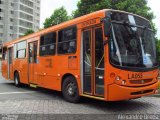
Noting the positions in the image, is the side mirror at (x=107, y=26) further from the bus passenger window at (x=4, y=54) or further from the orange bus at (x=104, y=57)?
the bus passenger window at (x=4, y=54)

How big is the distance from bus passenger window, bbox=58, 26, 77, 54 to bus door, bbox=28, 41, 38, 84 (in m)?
2.84

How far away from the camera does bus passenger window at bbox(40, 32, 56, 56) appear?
42.7 feet

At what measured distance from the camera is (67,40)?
39.1 feet

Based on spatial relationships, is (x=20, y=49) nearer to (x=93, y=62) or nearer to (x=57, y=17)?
(x=93, y=62)

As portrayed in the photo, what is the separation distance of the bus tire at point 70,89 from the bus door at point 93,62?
23.3 inches

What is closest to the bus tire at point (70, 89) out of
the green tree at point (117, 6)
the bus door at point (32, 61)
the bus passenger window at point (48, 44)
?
the bus passenger window at point (48, 44)

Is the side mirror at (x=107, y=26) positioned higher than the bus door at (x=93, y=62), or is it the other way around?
the side mirror at (x=107, y=26)

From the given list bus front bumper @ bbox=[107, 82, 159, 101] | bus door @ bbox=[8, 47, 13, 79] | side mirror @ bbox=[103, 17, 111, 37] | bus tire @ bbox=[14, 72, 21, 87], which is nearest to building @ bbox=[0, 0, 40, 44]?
bus door @ bbox=[8, 47, 13, 79]

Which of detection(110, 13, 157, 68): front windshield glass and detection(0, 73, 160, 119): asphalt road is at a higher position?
detection(110, 13, 157, 68): front windshield glass

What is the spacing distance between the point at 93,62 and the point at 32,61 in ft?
18.8

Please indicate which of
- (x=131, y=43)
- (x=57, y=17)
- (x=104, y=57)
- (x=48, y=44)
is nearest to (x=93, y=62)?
(x=104, y=57)

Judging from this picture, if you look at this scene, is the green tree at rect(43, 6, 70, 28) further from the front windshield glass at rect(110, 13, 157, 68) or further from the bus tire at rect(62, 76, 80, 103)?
the front windshield glass at rect(110, 13, 157, 68)

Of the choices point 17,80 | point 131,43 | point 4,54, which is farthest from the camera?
point 4,54

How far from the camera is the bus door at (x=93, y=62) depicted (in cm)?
1003
